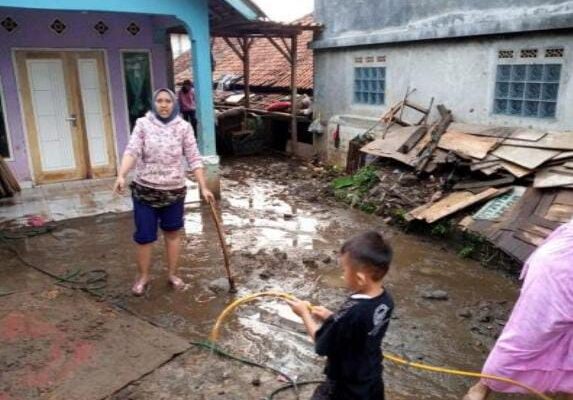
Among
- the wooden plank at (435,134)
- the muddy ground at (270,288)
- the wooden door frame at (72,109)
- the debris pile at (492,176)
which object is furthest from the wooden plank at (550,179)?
the wooden door frame at (72,109)

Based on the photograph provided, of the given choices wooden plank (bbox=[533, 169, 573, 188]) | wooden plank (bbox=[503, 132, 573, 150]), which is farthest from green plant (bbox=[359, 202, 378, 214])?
wooden plank (bbox=[533, 169, 573, 188])

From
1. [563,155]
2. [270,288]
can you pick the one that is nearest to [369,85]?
[563,155]

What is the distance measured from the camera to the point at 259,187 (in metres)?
9.80

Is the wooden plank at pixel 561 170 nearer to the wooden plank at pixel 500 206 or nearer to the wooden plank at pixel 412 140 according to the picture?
the wooden plank at pixel 500 206

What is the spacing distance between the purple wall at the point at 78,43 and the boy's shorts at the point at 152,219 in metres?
4.96

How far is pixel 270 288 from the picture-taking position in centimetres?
500

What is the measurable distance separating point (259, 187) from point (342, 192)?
186 centimetres

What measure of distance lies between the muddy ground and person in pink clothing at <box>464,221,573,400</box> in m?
0.75

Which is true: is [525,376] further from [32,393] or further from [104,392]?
[32,393]

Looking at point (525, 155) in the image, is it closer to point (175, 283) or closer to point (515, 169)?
point (515, 169)

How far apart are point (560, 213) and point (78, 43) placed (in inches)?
303

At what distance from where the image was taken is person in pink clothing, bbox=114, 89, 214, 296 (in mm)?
4340

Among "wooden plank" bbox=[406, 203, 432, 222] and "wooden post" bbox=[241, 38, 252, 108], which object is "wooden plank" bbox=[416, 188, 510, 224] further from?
"wooden post" bbox=[241, 38, 252, 108]

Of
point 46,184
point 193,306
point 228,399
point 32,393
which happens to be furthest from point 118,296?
point 46,184
